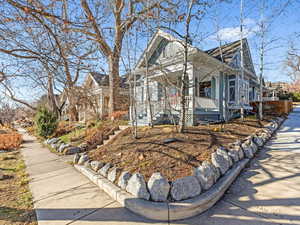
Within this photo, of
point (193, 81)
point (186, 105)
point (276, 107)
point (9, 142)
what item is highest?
point (193, 81)

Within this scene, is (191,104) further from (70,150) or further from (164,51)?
(70,150)

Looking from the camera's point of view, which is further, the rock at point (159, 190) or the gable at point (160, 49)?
the gable at point (160, 49)

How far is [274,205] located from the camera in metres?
2.35

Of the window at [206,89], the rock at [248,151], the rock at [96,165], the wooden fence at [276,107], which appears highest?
the window at [206,89]

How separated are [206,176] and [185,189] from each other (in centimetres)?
51

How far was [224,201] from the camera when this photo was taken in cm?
257

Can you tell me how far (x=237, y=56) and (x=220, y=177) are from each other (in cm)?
1132

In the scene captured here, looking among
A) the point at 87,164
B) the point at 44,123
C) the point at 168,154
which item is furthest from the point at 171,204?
the point at 44,123

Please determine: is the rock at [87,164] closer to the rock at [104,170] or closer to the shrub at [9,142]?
the rock at [104,170]

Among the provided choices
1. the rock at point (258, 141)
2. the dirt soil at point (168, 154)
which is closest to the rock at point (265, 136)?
the rock at point (258, 141)

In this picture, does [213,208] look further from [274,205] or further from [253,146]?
[253,146]

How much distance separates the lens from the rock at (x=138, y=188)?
8.11ft

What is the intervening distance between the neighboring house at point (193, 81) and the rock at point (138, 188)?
408 cm

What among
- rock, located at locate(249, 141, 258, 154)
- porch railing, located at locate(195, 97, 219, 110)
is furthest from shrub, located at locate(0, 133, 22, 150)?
rock, located at locate(249, 141, 258, 154)
